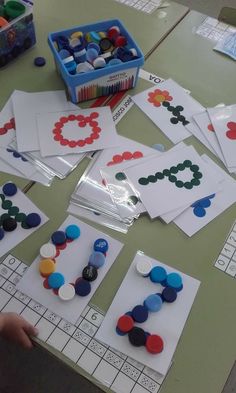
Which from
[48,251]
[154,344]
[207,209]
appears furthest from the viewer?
[207,209]

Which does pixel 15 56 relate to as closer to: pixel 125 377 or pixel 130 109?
pixel 130 109

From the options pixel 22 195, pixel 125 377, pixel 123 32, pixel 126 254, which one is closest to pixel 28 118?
pixel 22 195

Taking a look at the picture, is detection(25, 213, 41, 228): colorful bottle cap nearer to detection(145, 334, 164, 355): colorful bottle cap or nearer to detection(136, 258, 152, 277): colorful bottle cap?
detection(136, 258, 152, 277): colorful bottle cap

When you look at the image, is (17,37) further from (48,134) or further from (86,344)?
Answer: (86,344)

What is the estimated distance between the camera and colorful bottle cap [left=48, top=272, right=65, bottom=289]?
31.5 inches

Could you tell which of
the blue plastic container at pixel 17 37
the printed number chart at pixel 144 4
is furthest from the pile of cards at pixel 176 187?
the printed number chart at pixel 144 4

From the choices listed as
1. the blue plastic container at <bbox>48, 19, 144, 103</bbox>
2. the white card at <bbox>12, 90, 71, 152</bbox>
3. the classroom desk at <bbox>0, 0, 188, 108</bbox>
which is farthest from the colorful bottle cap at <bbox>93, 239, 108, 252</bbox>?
the classroom desk at <bbox>0, 0, 188, 108</bbox>

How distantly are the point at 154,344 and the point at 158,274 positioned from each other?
16cm

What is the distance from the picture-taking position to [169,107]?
1144 mm

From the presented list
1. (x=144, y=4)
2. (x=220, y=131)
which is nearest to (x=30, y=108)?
(x=220, y=131)

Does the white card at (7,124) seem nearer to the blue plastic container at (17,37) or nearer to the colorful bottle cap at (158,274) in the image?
the blue plastic container at (17,37)

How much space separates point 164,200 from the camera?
3.10 feet

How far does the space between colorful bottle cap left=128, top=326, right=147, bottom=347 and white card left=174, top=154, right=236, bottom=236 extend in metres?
0.29

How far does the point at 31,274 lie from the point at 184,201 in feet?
1.47
